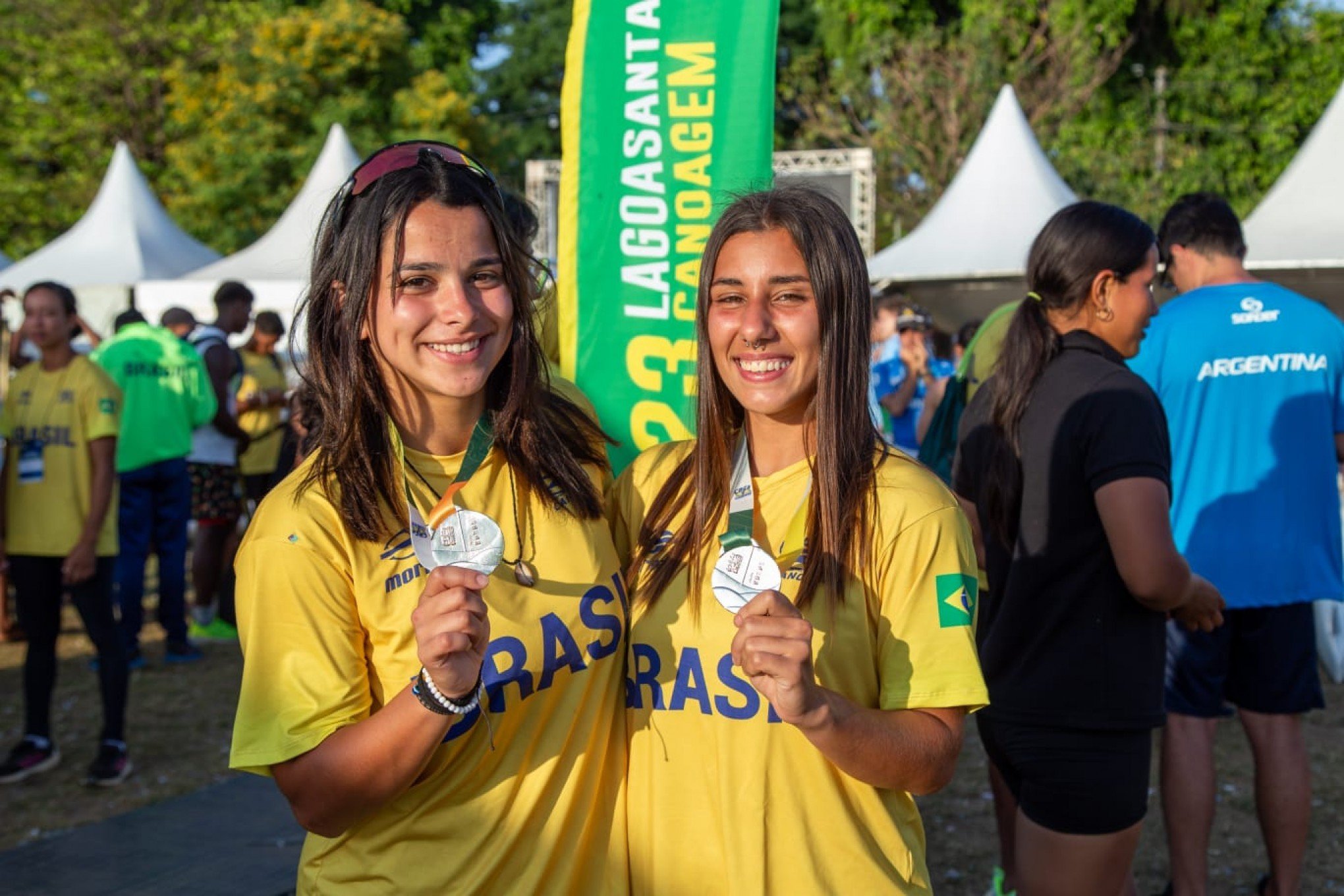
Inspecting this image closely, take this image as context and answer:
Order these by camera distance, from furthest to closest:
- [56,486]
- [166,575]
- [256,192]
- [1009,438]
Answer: [256,192] → [166,575] → [56,486] → [1009,438]

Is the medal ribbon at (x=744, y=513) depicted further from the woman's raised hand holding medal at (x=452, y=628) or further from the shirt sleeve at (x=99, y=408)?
the shirt sleeve at (x=99, y=408)

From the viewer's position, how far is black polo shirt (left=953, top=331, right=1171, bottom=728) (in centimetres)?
275

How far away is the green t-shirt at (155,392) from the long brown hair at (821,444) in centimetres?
612

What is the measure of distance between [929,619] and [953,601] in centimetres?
A: 5

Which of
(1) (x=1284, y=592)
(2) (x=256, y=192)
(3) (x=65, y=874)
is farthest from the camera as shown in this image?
(2) (x=256, y=192)

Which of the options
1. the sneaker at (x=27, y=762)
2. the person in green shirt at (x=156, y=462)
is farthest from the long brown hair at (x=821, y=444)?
the person in green shirt at (x=156, y=462)

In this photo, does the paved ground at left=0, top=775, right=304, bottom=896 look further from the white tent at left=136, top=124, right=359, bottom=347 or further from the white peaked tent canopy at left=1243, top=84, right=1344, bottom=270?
the white peaked tent canopy at left=1243, top=84, right=1344, bottom=270

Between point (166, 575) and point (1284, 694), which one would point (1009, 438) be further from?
point (166, 575)

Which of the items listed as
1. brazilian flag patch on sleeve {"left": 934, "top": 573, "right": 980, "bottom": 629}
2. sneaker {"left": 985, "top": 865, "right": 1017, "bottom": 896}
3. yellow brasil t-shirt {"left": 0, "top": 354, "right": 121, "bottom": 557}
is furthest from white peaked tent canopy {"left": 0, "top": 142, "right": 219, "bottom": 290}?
brazilian flag patch on sleeve {"left": 934, "top": 573, "right": 980, "bottom": 629}

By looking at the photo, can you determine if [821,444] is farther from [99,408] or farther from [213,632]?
[213,632]

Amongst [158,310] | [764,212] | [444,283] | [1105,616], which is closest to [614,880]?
[444,283]

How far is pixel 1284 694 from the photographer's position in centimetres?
381

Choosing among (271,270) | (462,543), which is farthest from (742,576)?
(271,270)

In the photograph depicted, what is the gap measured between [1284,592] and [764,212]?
105 inches
